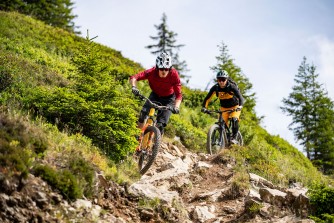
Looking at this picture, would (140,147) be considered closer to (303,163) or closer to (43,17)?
(303,163)

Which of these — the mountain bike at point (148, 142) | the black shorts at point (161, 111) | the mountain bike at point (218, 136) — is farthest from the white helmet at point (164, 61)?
the mountain bike at point (218, 136)

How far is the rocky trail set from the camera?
4633 mm

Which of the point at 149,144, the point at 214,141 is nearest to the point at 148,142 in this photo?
the point at 149,144

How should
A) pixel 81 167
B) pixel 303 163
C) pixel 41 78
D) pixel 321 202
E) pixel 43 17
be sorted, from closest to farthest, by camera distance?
A: pixel 81 167 < pixel 321 202 < pixel 41 78 < pixel 303 163 < pixel 43 17

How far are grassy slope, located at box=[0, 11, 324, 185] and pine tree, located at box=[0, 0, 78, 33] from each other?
43.7 ft

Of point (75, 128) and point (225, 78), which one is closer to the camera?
point (75, 128)

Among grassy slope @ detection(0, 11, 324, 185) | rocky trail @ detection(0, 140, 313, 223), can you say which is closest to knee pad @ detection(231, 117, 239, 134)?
grassy slope @ detection(0, 11, 324, 185)

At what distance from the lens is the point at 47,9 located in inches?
1540

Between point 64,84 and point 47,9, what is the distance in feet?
103

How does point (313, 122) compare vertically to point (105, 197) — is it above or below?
above

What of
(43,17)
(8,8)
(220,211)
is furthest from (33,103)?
(43,17)

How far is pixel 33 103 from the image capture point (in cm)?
Answer: 757

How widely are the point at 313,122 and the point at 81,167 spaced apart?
1257 inches

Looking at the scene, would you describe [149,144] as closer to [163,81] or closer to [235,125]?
[163,81]
